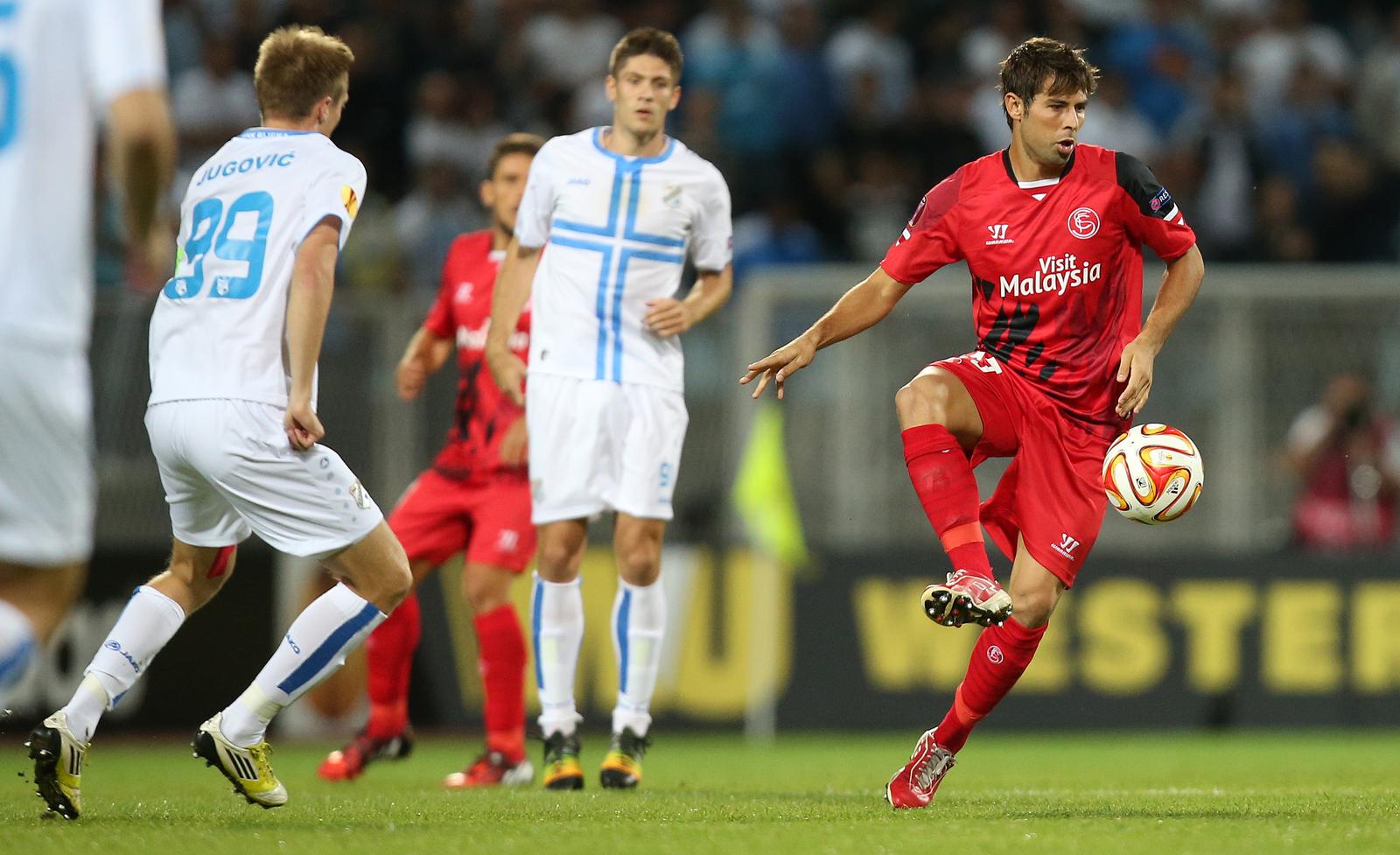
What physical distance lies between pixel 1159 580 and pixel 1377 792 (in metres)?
5.38

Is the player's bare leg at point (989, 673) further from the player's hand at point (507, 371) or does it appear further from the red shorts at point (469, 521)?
the red shorts at point (469, 521)

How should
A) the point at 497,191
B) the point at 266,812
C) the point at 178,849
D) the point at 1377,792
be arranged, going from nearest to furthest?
the point at 178,849 < the point at 266,812 < the point at 1377,792 < the point at 497,191

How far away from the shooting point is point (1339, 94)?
1554cm

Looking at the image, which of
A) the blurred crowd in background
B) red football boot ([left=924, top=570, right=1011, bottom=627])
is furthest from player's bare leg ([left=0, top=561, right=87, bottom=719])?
the blurred crowd in background

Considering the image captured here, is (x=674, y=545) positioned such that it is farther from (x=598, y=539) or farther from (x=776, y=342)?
(x=776, y=342)

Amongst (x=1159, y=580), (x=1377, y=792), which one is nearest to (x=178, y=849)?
(x=1377, y=792)

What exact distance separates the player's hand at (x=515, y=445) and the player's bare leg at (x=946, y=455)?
2.23m

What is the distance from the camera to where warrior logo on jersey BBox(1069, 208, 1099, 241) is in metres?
6.31

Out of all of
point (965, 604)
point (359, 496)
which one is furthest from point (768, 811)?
point (359, 496)

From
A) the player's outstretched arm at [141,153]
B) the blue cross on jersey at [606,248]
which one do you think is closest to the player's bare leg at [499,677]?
the blue cross on jersey at [606,248]

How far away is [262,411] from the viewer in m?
5.51

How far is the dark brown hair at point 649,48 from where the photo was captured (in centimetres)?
740

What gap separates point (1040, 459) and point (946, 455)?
14.8 inches

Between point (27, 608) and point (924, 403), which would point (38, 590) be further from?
point (924, 403)
